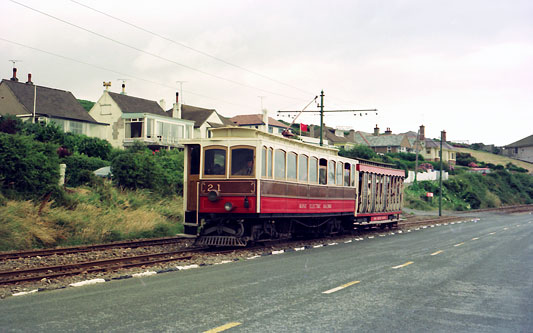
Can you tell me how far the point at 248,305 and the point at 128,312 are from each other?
71.5 inches

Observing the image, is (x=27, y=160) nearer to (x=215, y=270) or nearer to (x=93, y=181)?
(x=93, y=181)

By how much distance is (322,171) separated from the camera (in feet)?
61.3

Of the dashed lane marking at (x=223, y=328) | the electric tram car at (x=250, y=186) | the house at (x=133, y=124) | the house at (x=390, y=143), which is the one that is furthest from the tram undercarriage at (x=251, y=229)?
the house at (x=390, y=143)

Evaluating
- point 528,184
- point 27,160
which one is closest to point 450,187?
point 528,184

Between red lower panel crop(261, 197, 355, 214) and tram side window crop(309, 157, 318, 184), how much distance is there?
77 cm

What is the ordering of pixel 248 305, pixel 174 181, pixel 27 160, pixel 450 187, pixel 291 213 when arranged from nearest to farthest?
pixel 248 305
pixel 291 213
pixel 27 160
pixel 174 181
pixel 450 187

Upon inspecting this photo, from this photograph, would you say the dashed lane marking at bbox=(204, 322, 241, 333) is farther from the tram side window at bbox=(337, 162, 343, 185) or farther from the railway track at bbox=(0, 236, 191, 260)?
the tram side window at bbox=(337, 162, 343, 185)

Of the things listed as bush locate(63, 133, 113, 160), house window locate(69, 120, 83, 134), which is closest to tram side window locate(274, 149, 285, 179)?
bush locate(63, 133, 113, 160)

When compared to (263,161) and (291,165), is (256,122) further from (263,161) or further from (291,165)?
(263,161)

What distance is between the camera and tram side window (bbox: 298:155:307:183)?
16.9m

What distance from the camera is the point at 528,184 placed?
257 ft

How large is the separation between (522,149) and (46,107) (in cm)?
10488

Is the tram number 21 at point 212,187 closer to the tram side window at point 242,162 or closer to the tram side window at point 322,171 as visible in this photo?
the tram side window at point 242,162

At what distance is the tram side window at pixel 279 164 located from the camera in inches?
611
